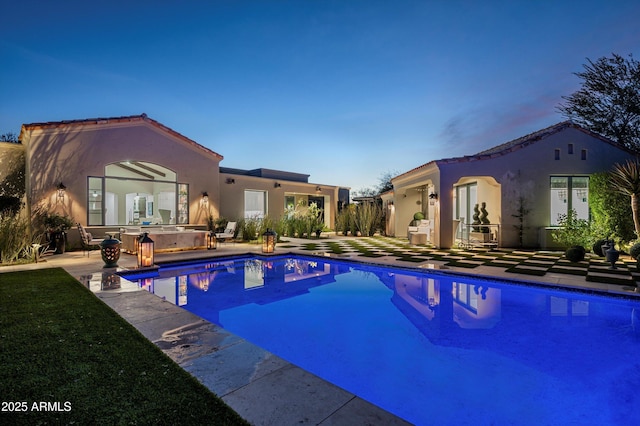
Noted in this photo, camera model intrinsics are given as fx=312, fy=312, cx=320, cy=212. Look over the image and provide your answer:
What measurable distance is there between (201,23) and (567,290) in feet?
36.0

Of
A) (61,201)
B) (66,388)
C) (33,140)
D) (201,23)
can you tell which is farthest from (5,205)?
(66,388)

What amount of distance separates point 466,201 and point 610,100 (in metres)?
9.04

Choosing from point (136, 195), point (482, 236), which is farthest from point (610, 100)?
point (136, 195)

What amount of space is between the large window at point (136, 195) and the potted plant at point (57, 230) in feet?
3.31

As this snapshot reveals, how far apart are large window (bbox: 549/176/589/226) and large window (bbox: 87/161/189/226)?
42.5 ft

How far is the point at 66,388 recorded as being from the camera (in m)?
1.92

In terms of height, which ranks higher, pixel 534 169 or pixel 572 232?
pixel 534 169

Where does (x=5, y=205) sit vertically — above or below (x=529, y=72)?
below

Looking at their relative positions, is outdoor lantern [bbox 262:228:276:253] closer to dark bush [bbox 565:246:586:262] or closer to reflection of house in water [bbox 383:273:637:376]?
reflection of house in water [bbox 383:273:637:376]

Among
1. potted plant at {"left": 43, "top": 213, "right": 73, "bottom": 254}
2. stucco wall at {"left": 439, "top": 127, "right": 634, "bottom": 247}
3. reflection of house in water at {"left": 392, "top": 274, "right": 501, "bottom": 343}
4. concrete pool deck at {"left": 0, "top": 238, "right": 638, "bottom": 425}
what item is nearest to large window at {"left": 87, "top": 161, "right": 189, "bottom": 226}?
potted plant at {"left": 43, "top": 213, "right": 73, "bottom": 254}

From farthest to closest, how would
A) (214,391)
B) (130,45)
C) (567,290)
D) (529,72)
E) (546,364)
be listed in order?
(529,72)
(130,45)
(567,290)
(546,364)
(214,391)

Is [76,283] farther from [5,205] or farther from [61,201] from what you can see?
[5,205]

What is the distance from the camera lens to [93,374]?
2.09 meters

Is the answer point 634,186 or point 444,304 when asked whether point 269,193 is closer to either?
point 444,304
